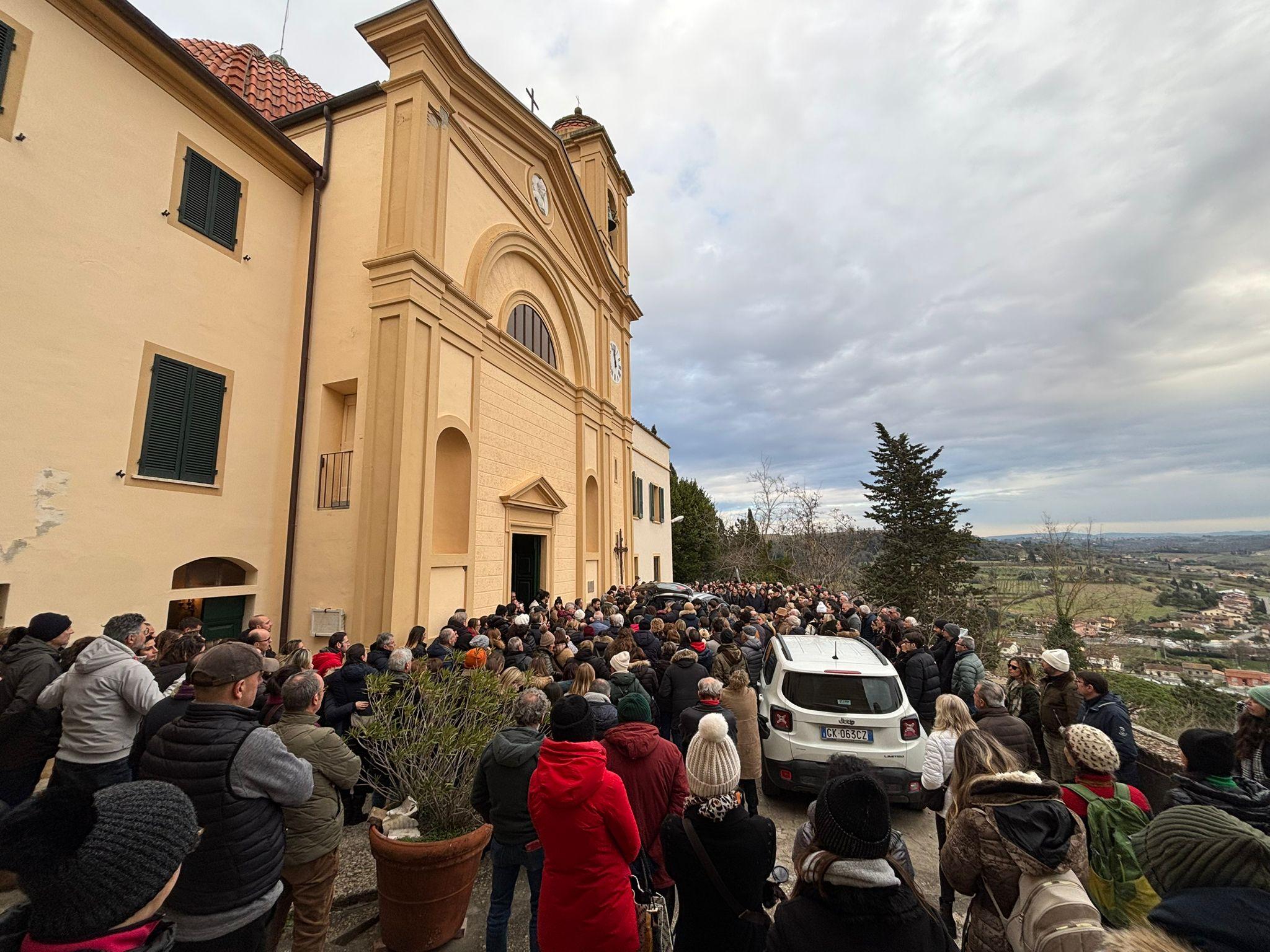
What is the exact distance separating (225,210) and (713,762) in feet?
36.8

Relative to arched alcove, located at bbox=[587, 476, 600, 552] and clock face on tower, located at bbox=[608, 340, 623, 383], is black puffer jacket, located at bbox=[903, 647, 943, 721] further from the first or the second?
clock face on tower, located at bbox=[608, 340, 623, 383]

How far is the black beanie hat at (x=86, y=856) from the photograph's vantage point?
1245mm

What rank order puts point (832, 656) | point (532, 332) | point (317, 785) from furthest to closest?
point (532, 332) < point (832, 656) < point (317, 785)

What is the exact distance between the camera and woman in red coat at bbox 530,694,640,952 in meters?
2.46

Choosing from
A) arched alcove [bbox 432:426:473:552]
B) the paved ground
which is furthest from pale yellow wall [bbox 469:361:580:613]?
the paved ground

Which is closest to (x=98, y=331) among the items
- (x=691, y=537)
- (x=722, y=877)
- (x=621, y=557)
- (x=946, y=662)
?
(x=722, y=877)

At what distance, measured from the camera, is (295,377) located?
9.81 meters

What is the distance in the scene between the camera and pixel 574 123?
919 inches

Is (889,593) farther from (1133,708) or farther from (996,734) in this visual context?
(996,734)

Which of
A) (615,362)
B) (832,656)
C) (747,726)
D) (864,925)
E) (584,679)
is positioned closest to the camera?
(864,925)

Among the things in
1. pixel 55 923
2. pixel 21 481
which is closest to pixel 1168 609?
pixel 55 923

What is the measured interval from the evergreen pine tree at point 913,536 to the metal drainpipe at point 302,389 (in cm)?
2031

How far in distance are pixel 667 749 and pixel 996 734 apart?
2711 mm

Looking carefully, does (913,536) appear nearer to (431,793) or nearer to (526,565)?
(526,565)
